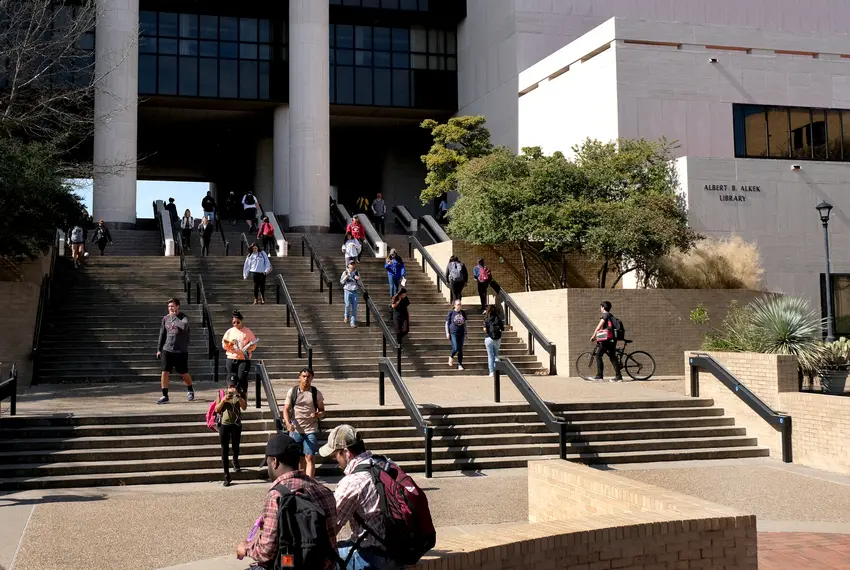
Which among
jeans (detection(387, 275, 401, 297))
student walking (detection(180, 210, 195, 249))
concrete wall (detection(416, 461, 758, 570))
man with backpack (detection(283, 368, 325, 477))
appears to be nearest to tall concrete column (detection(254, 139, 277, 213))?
student walking (detection(180, 210, 195, 249))

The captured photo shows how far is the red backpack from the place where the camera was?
471cm

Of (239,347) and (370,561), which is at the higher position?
(239,347)

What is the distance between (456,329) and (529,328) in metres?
2.48

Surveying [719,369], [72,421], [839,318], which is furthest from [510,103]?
[72,421]

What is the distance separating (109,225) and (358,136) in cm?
1807

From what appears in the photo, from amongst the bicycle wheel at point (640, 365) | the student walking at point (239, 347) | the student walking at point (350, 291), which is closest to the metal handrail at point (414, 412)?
the student walking at point (239, 347)

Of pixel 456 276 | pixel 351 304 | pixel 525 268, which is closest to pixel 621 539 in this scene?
pixel 351 304

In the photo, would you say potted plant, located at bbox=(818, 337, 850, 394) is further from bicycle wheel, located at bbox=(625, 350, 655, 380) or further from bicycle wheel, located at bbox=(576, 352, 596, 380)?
bicycle wheel, located at bbox=(576, 352, 596, 380)

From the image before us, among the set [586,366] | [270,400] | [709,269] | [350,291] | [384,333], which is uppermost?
[709,269]

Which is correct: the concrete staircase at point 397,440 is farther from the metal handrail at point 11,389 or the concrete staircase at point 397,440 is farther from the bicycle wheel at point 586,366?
the bicycle wheel at point 586,366

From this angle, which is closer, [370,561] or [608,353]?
[370,561]

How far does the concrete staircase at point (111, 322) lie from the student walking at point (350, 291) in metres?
3.33

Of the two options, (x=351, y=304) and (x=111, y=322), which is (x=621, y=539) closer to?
(x=351, y=304)

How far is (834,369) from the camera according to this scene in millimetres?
13969
